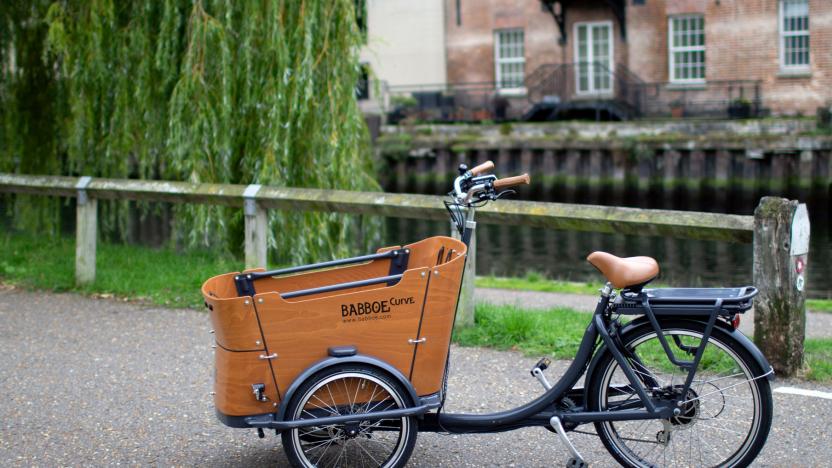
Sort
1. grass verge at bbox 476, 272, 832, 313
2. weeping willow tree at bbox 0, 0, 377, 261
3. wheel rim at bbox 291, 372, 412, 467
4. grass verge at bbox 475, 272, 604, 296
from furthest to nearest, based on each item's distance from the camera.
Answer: grass verge at bbox 475, 272, 604, 296
grass verge at bbox 476, 272, 832, 313
weeping willow tree at bbox 0, 0, 377, 261
wheel rim at bbox 291, 372, 412, 467

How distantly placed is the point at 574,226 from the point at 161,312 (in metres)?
3.52

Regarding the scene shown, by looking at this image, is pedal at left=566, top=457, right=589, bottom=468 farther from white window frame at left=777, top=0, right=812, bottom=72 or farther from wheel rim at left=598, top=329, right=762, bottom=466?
white window frame at left=777, top=0, right=812, bottom=72

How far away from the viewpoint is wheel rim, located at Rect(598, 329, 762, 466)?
15.3ft

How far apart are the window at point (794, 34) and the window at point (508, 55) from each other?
31.4ft

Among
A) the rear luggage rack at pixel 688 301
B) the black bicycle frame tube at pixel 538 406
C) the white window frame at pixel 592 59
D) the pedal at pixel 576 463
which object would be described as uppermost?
the white window frame at pixel 592 59

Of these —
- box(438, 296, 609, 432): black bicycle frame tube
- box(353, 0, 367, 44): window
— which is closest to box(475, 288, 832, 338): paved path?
box(353, 0, 367, 44): window

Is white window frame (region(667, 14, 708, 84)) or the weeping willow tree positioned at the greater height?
white window frame (region(667, 14, 708, 84))

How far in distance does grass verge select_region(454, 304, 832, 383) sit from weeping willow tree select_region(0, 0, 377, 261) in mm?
3322

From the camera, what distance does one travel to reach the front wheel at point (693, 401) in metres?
4.63

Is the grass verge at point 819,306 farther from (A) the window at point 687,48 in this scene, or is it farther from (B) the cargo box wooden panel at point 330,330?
(A) the window at point 687,48

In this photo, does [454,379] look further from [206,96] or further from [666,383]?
[206,96]

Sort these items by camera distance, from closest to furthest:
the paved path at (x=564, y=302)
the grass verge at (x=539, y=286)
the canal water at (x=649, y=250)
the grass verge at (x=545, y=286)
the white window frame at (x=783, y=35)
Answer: the paved path at (x=564, y=302), the grass verge at (x=545, y=286), the grass verge at (x=539, y=286), the canal water at (x=649, y=250), the white window frame at (x=783, y=35)

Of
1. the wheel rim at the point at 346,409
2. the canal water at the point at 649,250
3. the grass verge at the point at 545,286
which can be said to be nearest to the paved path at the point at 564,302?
the grass verge at the point at 545,286

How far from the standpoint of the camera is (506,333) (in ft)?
24.5
